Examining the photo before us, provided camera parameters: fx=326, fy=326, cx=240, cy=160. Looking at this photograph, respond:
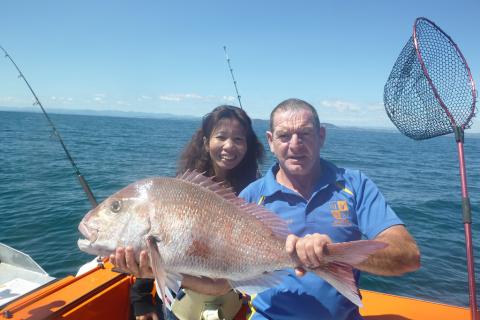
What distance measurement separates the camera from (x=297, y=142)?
2.94m

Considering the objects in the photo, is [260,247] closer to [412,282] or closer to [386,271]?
[386,271]

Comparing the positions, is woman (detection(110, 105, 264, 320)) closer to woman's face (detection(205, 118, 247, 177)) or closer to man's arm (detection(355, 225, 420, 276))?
woman's face (detection(205, 118, 247, 177))

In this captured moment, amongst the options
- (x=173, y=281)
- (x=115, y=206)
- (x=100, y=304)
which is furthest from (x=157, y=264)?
(x=100, y=304)

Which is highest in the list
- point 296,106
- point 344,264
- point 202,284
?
point 296,106

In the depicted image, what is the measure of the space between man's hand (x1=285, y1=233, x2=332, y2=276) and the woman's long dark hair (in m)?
2.02

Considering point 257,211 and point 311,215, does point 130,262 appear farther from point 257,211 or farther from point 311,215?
point 311,215

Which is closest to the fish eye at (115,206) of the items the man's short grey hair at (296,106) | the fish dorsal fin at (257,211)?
the fish dorsal fin at (257,211)

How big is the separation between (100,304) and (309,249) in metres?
2.61

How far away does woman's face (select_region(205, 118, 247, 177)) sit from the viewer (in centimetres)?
392

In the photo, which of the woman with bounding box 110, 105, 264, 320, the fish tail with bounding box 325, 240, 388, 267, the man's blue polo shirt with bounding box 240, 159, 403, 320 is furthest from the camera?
the woman with bounding box 110, 105, 264, 320

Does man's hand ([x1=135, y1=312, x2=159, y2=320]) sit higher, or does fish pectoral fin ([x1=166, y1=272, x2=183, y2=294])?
fish pectoral fin ([x1=166, y1=272, x2=183, y2=294])

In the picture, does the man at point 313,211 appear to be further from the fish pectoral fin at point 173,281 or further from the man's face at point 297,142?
the fish pectoral fin at point 173,281

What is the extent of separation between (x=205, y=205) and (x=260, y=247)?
48cm

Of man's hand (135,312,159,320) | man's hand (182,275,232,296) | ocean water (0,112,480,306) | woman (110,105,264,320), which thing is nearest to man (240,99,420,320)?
man's hand (182,275,232,296)
